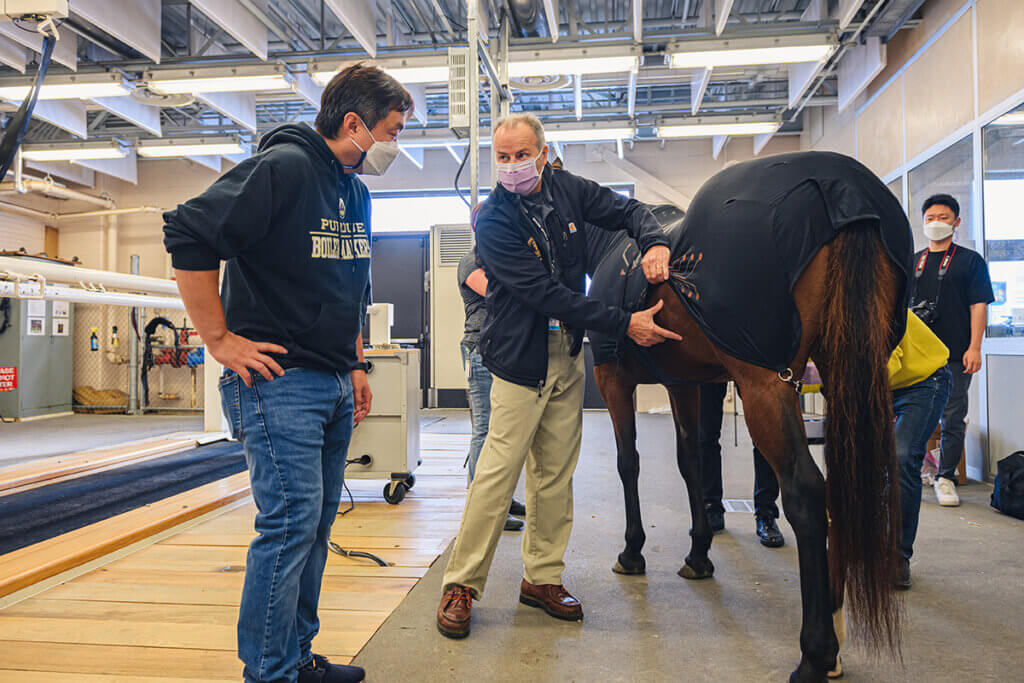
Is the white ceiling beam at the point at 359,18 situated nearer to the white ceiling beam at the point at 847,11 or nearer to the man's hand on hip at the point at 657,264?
the white ceiling beam at the point at 847,11

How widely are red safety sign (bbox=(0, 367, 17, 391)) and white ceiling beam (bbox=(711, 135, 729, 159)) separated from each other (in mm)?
9672

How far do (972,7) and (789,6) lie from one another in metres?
2.27

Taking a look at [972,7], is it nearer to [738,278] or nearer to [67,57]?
[738,278]

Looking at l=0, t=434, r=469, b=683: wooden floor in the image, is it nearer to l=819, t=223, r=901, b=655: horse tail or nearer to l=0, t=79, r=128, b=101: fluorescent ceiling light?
l=819, t=223, r=901, b=655: horse tail

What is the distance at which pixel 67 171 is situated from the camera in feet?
30.7

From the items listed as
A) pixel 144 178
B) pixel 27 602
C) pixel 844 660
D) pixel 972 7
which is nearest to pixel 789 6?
pixel 972 7

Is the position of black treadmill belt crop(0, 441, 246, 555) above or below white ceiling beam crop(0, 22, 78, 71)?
below

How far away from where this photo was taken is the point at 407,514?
309 cm

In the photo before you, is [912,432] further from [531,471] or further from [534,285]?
[534,285]

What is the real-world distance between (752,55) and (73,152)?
7710mm

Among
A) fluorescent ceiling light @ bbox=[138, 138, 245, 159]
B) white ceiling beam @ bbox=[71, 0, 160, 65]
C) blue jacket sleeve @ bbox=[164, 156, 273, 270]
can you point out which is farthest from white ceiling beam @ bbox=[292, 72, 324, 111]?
blue jacket sleeve @ bbox=[164, 156, 273, 270]

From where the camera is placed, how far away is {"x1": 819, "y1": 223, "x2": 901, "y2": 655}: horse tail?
4.45 ft

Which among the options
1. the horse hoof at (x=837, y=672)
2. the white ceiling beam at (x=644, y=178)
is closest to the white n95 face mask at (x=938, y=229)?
the horse hoof at (x=837, y=672)

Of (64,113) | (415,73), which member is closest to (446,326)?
(415,73)
